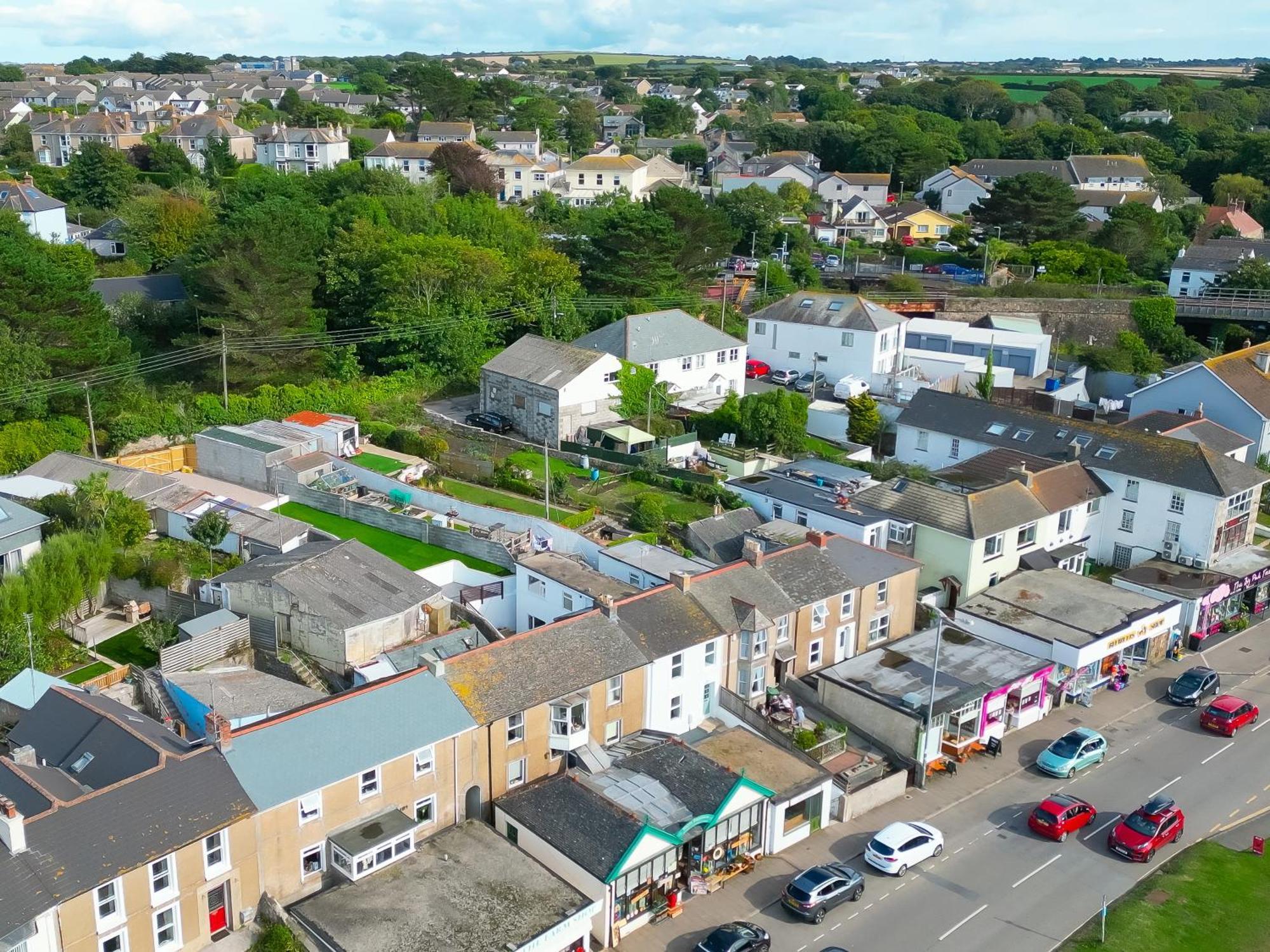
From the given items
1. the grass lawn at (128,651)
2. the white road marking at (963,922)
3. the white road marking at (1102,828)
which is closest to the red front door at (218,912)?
the grass lawn at (128,651)

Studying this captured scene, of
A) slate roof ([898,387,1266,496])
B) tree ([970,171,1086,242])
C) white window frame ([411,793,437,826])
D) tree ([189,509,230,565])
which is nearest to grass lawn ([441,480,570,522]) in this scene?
tree ([189,509,230,565])

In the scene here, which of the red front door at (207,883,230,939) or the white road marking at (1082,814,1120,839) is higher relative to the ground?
the red front door at (207,883,230,939)

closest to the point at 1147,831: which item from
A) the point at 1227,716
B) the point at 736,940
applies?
the point at 1227,716

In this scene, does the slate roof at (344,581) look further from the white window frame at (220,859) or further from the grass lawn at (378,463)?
the grass lawn at (378,463)

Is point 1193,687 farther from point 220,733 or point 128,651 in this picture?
point 128,651

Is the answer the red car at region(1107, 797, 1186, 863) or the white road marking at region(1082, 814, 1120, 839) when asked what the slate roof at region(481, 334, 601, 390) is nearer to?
the white road marking at region(1082, 814, 1120, 839)

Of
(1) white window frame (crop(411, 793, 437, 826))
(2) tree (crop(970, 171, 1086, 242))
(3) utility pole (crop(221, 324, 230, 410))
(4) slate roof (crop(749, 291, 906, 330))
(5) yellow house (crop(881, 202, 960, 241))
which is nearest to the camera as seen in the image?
(1) white window frame (crop(411, 793, 437, 826))
